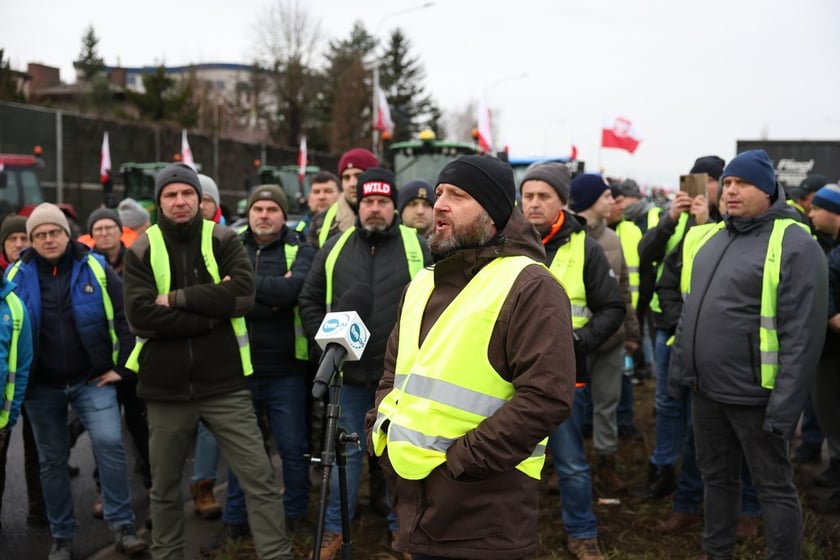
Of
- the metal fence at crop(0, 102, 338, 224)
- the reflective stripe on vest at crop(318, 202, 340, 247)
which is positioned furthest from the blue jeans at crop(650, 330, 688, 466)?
the metal fence at crop(0, 102, 338, 224)

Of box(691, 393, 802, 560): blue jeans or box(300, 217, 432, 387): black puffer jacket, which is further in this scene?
box(300, 217, 432, 387): black puffer jacket

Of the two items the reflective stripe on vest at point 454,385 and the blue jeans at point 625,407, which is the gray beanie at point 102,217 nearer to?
the reflective stripe on vest at point 454,385

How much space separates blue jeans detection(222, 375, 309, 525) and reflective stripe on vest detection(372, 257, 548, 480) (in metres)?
2.39

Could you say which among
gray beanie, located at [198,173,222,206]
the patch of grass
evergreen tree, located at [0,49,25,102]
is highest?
evergreen tree, located at [0,49,25,102]

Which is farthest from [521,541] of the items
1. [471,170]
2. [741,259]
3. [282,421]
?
[282,421]

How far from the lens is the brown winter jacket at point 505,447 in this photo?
8.12ft

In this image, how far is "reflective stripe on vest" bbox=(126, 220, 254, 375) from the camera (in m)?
4.21

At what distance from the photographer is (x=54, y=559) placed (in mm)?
4707

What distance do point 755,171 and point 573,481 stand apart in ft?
6.59

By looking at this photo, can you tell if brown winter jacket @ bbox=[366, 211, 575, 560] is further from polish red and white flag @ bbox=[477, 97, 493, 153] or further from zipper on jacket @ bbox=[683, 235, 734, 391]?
polish red and white flag @ bbox=[477, 97, 493, 153]

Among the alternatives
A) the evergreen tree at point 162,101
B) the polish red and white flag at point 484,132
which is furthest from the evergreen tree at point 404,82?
the polish red and white flag at point 484,132

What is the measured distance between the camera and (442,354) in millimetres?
2596

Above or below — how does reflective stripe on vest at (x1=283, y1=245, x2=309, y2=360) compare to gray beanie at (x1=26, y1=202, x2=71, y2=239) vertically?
below

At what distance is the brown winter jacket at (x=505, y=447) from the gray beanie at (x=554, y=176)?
1.90m
